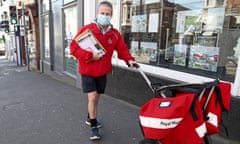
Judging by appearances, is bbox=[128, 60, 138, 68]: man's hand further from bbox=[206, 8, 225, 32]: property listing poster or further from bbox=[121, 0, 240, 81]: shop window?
bbox=[206, 8, 225, 32]: property listing poster

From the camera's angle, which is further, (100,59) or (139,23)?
(139,23)

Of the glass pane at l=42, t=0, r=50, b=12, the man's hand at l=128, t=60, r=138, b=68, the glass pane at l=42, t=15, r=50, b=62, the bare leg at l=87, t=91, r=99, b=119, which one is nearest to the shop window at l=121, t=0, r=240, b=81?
the man's hand at l=128, t=60, r=138, b=68

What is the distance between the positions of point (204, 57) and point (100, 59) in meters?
1.84

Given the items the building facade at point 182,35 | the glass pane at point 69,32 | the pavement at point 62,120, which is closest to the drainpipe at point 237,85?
the building facade at point 182,35

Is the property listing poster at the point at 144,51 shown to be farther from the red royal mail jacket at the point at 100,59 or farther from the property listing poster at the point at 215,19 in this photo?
the red royal mail jacket at the point at 100,59

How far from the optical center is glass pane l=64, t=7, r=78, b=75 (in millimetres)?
6598

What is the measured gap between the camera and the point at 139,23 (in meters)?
4.68

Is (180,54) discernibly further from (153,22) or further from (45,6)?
(45,6)

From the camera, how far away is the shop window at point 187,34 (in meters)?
3.16

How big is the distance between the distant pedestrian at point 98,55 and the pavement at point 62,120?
0.36m

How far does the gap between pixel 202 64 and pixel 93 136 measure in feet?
6.89

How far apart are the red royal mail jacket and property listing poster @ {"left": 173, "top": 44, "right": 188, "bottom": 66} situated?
1.42 metres

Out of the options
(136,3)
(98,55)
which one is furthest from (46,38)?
(98,55)

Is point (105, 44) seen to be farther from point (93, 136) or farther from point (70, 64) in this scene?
point (70, 64)
